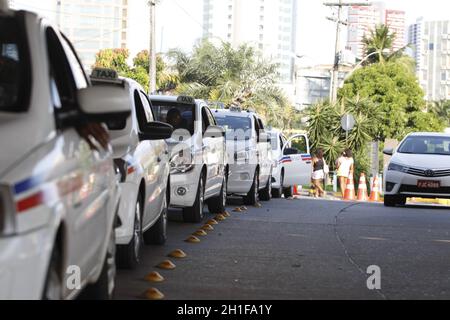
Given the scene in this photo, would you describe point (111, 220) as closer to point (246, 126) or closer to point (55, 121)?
point (55, 121)

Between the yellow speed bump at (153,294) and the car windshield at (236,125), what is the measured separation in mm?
11280

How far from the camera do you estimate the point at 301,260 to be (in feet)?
32.1

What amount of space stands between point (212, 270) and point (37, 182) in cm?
506

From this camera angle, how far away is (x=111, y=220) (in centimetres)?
577

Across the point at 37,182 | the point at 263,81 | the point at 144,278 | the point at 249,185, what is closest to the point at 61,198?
the point at 37,182

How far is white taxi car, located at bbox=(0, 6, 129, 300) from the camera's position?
3.73 meters

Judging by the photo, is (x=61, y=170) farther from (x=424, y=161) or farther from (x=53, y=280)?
(x=424, y=161)

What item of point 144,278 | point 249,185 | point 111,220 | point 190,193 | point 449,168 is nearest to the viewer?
point 111,220

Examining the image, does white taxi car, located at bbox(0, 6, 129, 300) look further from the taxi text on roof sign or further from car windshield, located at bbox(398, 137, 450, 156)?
car windshield, located at bbox(398, 137, 450, 156)

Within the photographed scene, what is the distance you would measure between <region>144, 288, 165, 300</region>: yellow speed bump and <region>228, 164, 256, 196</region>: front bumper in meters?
10.6

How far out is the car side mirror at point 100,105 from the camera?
4863 mm

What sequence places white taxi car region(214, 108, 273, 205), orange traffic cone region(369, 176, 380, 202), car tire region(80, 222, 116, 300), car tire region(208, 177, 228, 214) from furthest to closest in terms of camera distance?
orange traffic cone region(369, 176, 380, 202) → white taxi car region(214, 108, 273, 205) → car tire region(208, 177, 228, 214) → car tire region(80, 222, 116, 300)

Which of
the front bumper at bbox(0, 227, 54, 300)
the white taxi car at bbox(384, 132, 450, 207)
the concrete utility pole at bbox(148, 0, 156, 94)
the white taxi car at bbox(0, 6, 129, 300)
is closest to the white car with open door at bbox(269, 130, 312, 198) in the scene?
the white taxi car at bbox(384, 132, 450, 207)

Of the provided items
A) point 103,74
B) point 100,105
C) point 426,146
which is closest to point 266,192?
point 426,146
